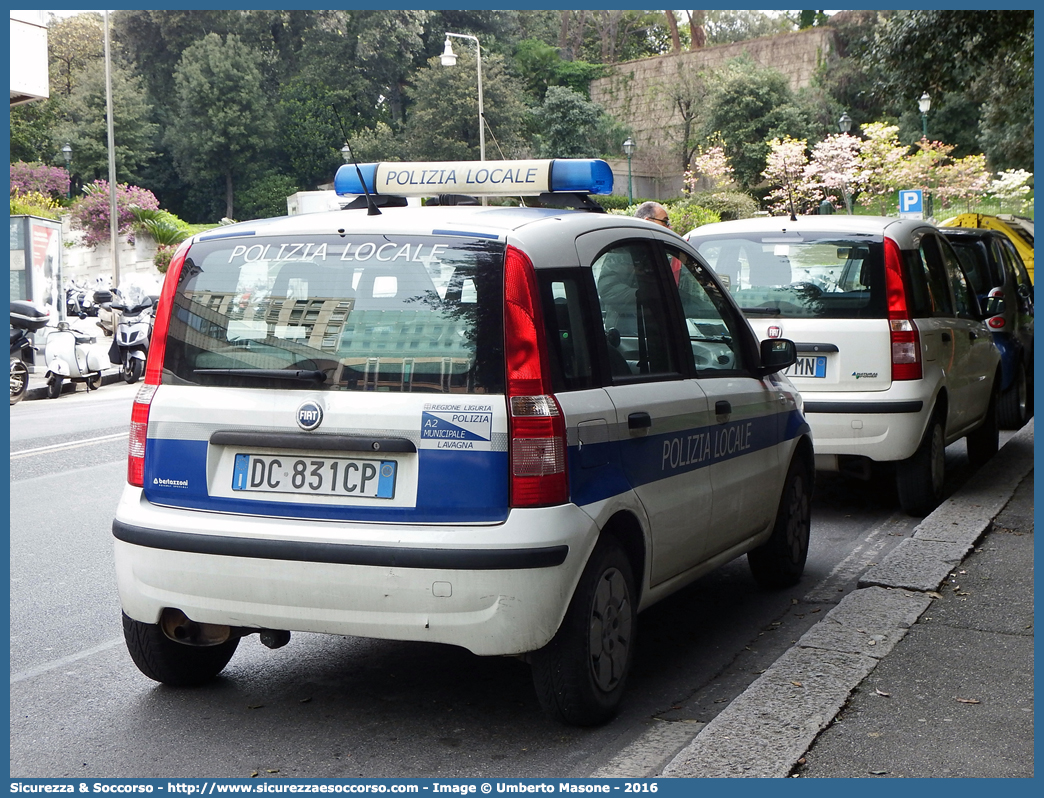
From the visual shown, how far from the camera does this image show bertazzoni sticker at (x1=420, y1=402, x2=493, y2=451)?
12.0 feet

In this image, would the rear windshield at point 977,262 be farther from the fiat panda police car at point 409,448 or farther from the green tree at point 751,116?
the green tree at point 751,116

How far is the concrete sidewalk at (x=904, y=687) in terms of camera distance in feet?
11.7

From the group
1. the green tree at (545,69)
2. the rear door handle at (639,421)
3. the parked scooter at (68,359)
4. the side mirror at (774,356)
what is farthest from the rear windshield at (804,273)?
the green tree at (545,69)

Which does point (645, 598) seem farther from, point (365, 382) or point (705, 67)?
point (705, 67)

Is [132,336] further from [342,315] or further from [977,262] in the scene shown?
[342,315]

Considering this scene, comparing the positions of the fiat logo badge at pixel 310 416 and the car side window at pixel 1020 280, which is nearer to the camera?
the fiat logo badge at pixel 310 416

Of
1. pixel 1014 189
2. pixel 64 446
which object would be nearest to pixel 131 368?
pixel 64 446

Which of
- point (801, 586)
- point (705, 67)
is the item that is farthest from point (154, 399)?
point (705, 67)

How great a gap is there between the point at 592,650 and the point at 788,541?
2.15m

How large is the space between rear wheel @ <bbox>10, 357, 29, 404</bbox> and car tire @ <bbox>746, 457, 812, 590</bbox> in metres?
13.3

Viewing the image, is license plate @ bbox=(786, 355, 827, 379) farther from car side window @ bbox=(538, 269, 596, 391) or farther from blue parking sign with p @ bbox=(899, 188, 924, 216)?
blue parking sign with p @ bbox=(899, 188, 924, 216)

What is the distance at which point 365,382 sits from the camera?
379cm

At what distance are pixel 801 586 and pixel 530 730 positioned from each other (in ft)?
7.97

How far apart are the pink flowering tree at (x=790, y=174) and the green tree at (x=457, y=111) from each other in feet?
44.8
